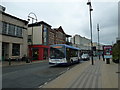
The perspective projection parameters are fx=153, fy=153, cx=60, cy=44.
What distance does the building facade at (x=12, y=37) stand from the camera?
114ft

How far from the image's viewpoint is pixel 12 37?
3734cm

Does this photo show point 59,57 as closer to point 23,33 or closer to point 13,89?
point 13,89

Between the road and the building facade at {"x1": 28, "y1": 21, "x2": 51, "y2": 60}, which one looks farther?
the building facade at {"x1": 28, "y1": 21, "x2": 51, "y2": 60}

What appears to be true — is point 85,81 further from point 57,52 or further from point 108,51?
point 108,51

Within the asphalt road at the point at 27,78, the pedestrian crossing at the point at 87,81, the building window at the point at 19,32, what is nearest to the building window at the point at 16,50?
the building window at the point at 19,32

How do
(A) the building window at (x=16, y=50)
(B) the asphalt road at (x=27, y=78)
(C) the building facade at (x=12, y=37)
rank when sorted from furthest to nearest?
(A) the building window at (x=16, y=50) → (C) the building facade at (x=12, y=37) → (B) the asphalt road at (x=27, y=78)

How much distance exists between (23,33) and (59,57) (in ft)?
80.1

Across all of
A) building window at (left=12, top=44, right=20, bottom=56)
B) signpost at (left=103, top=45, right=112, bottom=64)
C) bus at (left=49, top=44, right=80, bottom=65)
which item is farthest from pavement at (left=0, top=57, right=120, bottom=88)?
building window at (left=12, top=44, right=20, bottom=56)

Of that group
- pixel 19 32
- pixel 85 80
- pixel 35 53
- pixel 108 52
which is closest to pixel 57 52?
pixel 108 52

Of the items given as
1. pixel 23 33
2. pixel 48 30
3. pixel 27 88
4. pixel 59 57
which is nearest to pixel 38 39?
pixel 48 30

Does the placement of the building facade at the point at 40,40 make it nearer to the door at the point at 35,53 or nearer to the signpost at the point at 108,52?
the door at the point at 35,53

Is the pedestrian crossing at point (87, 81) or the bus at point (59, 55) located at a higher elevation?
the bus at point (59, 55)

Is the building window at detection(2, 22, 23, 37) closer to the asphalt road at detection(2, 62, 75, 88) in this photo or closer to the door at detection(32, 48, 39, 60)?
the door at detection(32, 48, 39, 60)

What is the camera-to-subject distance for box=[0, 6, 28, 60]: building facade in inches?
1368
